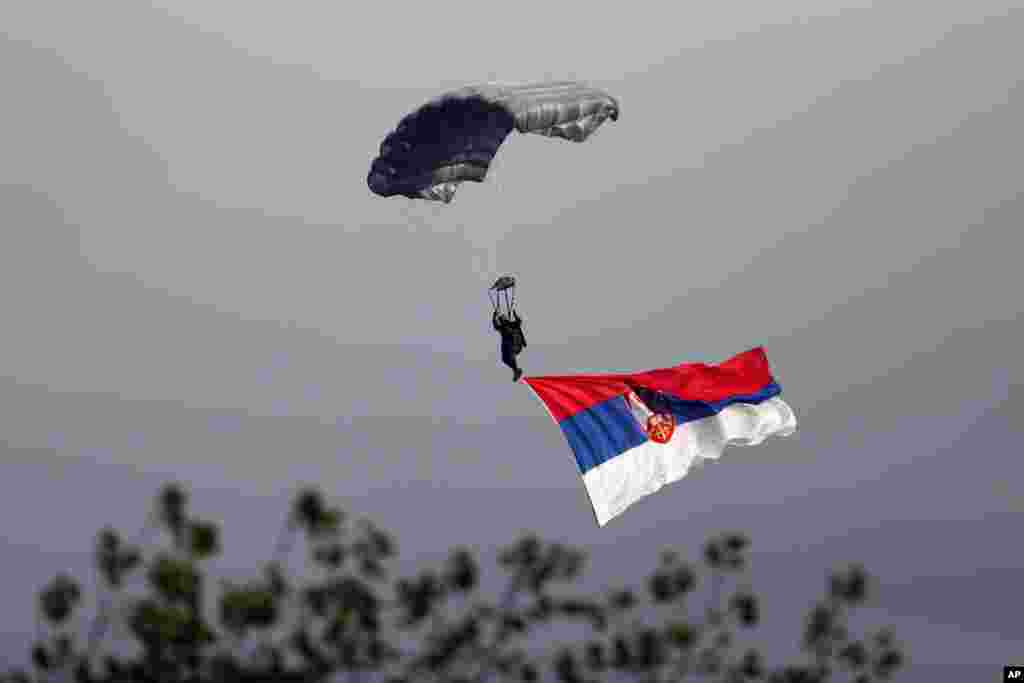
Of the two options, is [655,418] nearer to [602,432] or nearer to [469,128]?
[602,432]

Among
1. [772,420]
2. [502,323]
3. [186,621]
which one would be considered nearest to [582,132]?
[502,323]

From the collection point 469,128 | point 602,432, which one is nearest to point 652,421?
point 602,432

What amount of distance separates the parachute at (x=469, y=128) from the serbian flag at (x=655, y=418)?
4876 millimetres

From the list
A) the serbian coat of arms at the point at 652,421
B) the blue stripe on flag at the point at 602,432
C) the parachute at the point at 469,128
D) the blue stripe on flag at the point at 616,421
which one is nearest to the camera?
the parachute at the point at 469,128

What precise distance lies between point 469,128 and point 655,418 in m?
7.25

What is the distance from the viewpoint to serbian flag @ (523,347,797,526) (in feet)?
145

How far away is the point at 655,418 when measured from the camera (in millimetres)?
45875

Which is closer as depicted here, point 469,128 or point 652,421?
point 469,128

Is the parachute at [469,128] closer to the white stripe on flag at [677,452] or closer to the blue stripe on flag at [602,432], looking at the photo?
the blue stripe on flag at [602,432]

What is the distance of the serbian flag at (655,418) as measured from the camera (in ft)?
145

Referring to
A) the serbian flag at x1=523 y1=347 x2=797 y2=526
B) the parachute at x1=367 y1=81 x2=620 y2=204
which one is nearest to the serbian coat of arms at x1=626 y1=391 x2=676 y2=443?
the serbian flag at x1=523 y1=347 x2=797 y2=526

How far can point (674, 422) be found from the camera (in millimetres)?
46031

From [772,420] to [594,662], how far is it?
786cm

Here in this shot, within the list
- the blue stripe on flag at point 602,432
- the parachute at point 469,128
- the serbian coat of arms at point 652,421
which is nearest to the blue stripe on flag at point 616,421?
the blue stripe on flag at point 602,432
